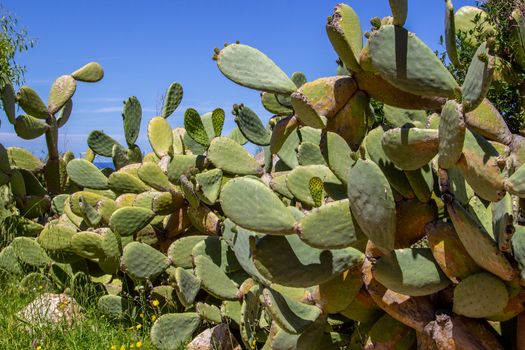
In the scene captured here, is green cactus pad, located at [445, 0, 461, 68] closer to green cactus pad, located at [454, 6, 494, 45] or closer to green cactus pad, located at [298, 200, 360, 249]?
green cactus pad, located at [298, 200, 360, 249]

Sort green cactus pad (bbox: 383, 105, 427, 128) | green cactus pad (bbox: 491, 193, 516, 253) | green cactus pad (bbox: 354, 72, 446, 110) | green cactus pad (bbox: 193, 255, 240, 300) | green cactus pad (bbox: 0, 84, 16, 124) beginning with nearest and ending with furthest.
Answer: green cactus pad (bbox: 491, 193, 516, 253), green cactus pad (bbox: 354, 72, 446, 110), green cactus pad (bbox: 383, 105, 427, 128), green cactus pad (bbox: 193, 255, 240, 300), green cactus pad (bbox: 0, 84, 16, 124)

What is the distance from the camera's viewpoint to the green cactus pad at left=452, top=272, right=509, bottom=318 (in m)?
2.16

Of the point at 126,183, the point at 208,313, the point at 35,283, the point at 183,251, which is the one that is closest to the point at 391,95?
the point at 208,313

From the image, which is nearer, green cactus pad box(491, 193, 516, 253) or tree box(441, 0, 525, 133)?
green cactus pad box(491, 193, 516, 253)

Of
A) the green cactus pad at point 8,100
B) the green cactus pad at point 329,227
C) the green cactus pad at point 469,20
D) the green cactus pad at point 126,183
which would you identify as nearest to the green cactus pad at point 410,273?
the green cactus pad at point 329,227

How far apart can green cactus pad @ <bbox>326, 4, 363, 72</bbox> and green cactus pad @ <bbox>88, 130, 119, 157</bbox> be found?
3.15 m

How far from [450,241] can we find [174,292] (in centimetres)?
214

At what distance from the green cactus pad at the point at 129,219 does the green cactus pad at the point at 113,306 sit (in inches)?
16.6

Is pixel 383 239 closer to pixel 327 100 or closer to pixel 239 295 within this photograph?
pixel 327 100

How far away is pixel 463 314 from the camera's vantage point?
2.26 m

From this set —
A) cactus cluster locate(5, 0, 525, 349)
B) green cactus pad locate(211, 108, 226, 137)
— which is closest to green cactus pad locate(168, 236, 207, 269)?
cactus cluster locate(5, 0, 525, 349)

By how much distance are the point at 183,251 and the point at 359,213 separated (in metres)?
1.96

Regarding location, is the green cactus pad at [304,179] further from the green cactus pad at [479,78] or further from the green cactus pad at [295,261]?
the green cactus pad at [479,78]

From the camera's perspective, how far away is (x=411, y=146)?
84.5 inches
